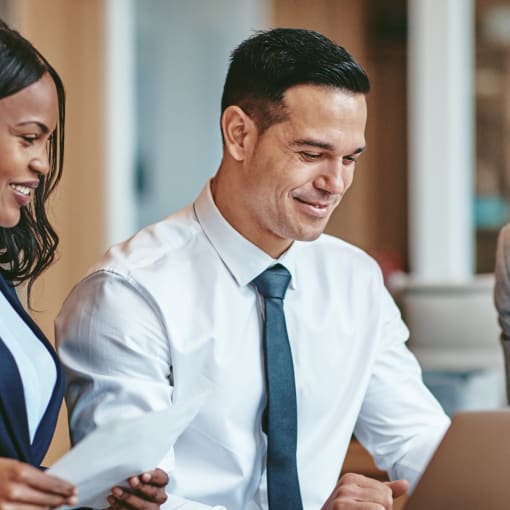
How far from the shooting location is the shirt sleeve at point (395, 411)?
176cm

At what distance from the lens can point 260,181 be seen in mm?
1635

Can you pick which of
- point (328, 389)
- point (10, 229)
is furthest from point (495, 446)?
point (10, 229)

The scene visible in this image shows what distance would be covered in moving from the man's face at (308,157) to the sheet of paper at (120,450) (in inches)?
19.4

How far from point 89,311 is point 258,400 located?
11.5 inches

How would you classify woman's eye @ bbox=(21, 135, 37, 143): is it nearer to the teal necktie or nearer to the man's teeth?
the man's teeth

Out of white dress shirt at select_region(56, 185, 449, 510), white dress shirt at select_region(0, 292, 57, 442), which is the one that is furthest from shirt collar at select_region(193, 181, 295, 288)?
white dress shirt at select_region(0, 292, 57, 442)

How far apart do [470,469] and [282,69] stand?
30.3 inches

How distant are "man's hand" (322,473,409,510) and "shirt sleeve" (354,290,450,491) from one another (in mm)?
349

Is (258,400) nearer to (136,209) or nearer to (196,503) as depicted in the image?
(196,503)

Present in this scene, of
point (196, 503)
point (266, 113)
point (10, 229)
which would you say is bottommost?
point (196, 503)

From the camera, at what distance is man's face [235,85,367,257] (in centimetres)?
157

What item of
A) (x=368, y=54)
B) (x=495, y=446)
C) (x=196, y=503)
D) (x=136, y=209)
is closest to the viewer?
(x=495, y=446)

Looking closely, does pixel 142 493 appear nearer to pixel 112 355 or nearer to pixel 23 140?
pixel 112 355

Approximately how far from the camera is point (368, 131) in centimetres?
632
